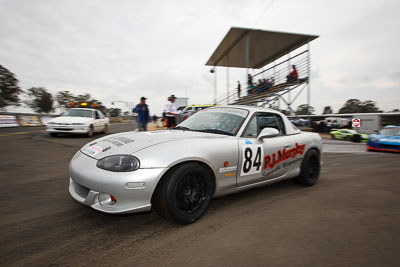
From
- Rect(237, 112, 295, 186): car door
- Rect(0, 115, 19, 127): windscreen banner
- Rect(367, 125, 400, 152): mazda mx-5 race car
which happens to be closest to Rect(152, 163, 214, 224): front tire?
Rect(237, 112, 295, 186): car door

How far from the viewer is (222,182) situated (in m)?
2.47

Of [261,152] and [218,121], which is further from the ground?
[218,121]

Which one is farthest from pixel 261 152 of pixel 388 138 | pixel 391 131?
pixel 391 131

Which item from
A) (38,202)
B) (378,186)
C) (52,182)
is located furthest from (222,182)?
(378,186)

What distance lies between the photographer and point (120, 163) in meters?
2.01

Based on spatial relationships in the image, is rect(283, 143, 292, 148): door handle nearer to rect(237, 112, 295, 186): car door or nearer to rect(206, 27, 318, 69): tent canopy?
rect(237, 112, 295, 186): car door

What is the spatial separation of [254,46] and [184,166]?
13452 millimetres

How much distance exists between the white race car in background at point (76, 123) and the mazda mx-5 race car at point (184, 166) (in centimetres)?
732

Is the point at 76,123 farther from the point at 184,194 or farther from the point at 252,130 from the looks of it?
the point at 184,194

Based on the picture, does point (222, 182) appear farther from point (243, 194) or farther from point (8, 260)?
point (8, 260)

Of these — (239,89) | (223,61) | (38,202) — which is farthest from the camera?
(223,61)

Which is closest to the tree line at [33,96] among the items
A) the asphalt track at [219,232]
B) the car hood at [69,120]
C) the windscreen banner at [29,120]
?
the windscreen banner at [29,120]

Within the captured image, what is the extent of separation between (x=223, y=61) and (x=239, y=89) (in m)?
2.83

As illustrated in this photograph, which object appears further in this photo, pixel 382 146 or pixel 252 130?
pixel 382 146
